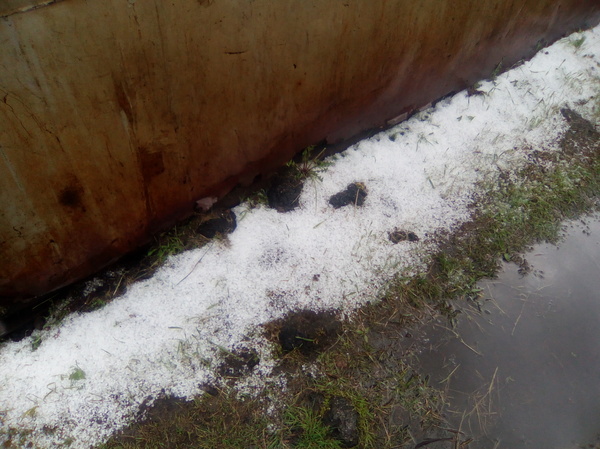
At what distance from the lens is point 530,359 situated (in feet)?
6.18

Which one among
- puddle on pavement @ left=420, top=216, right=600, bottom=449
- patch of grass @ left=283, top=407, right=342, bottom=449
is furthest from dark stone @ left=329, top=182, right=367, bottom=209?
patch of grass @ left=283, top=407, right=342, bottom=449

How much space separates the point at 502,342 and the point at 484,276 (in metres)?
0.34

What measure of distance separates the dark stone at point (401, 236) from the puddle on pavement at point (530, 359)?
422 millimetres

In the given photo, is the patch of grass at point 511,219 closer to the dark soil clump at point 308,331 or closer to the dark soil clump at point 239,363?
the dark soil clump at point 308,331

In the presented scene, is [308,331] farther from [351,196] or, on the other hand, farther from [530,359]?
[530,359]

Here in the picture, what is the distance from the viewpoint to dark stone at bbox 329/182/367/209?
7.45ft

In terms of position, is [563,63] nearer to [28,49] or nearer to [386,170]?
[386,170]

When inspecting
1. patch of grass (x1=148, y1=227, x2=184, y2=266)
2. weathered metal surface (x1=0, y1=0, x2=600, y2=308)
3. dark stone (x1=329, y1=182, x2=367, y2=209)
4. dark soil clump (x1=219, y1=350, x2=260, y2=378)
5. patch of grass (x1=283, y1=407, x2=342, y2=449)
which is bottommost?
patch of grass (x1=283, y1=407, x2=342, y2=449)

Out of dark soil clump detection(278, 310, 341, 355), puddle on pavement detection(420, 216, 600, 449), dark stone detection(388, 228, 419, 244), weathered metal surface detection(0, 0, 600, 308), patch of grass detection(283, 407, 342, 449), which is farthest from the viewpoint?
dark stone detection(388, 228, 419, 244)

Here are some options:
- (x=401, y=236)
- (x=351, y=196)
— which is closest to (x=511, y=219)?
(x=401, y=236)

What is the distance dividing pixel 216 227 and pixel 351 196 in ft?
2.46

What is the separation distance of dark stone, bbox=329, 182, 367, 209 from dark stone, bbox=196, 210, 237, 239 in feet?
1.83

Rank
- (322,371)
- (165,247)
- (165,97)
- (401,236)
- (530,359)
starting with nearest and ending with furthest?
(165,97)
(322,371)
(530,359)
(165,247)
(401,236)

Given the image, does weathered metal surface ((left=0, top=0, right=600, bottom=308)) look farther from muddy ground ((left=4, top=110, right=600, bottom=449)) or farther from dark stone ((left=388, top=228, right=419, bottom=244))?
dark stone ((left=388, top=228, right=419, bottom=244))
